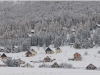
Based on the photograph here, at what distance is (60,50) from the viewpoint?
5081 cm

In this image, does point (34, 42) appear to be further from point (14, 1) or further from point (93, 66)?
point (14, 1)

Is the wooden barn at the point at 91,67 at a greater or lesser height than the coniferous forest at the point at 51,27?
lesser

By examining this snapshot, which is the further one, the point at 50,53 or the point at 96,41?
the point at 96,41

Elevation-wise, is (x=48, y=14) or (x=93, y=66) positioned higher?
(x=48, y=14)

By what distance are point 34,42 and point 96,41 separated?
12604mm

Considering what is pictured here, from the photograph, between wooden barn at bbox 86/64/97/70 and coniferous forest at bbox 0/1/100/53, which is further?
coniferous forest at bbox 0/1/100/53

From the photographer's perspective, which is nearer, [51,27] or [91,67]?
[91,67]

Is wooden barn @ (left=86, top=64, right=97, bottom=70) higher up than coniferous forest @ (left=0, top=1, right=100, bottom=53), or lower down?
lower down

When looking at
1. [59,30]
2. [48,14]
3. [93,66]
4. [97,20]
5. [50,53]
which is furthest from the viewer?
[48,14]

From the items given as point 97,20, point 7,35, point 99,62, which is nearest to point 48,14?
point 97,20

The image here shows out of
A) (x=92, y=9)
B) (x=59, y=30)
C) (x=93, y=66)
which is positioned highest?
(x=92, y=9)

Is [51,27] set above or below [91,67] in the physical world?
above

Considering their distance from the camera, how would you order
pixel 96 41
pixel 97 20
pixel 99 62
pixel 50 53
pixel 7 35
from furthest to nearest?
pixel 97 20, pixel 7 35, pixel 96 41, pixel 50 53, pixel 99 62

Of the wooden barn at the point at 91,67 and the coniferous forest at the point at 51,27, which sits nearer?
the wooden barn at the point at 91,67
